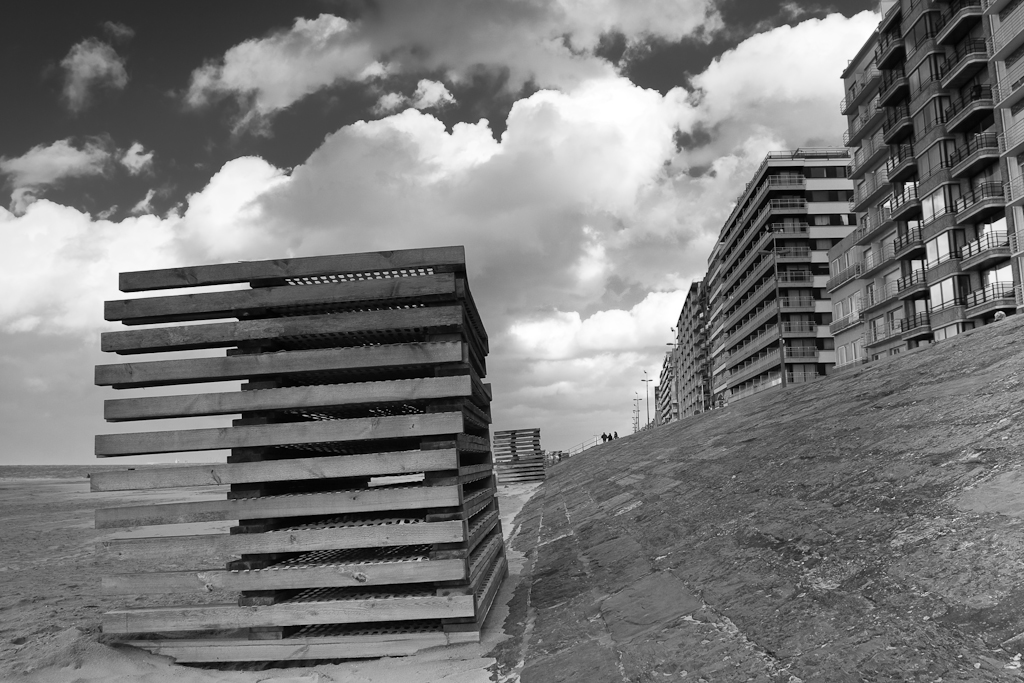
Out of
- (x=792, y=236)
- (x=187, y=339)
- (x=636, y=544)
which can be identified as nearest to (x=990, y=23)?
(x=792, y=236)

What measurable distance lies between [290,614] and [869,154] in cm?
5691

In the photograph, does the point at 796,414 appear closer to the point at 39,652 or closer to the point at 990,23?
the point at 39,652

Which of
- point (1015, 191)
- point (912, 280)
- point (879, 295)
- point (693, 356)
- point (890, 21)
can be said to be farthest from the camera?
point (693, 356)

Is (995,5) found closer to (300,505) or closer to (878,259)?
(878,259)

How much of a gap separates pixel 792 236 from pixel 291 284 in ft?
259

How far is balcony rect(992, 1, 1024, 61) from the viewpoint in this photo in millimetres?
36438

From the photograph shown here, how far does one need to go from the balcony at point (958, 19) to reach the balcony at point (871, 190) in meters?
9.31

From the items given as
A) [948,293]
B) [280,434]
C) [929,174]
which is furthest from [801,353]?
[280,434]

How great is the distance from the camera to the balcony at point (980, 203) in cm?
3869

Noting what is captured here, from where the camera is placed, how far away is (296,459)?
607 centimetres

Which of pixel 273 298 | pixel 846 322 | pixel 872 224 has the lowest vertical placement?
pixel 273 298

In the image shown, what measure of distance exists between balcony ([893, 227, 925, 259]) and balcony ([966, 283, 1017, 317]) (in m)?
5.69

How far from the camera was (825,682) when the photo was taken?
330 cm

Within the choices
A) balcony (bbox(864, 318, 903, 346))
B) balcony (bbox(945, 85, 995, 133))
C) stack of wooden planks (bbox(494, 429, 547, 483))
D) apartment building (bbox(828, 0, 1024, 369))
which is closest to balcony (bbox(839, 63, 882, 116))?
apartment building (bbox(828, 0, 1024, 369))
